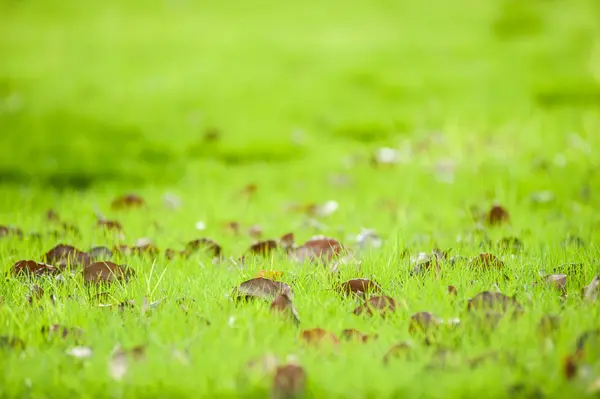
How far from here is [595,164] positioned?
478 cm

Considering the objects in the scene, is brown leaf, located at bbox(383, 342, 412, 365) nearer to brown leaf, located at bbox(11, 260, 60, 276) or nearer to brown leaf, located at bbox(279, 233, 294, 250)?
brown leaf, located at bbox(279, 233, 294, 250)

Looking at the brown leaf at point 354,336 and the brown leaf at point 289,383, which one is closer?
the brown leaf at point 289,383

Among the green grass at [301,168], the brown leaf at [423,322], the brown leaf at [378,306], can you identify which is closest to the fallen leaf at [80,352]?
the green grass at [301,168]

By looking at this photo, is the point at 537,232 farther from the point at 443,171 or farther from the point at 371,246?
the point at 443,171

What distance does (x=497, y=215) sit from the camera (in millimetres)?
3449

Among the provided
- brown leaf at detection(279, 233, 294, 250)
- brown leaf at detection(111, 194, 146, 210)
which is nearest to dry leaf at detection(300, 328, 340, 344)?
brown leaf at detection(279, 233, 294, 250)

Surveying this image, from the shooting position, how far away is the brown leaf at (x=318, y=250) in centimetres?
253

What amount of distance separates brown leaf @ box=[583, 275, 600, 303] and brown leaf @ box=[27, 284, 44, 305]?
1825mm

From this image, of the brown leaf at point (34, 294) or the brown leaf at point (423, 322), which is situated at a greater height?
the brown leaf at point (34, 294)

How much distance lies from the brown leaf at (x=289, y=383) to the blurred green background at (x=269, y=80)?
403 cm

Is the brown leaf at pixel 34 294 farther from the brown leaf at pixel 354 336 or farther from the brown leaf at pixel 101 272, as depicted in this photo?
the brown leaf at pixel 354 336

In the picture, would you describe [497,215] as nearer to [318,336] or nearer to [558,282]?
[558,282]

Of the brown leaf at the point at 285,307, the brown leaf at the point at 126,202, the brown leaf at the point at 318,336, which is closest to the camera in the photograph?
the brown leaf at the point at 318,336

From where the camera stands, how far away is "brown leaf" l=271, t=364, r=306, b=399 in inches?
58.1
